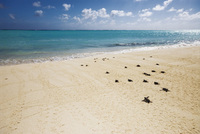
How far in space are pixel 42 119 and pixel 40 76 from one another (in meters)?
6.44

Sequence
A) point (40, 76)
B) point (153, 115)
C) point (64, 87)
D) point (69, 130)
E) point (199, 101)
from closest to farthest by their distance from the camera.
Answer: point (69, 130) < point (153, 115) < point (199, 101) < point (64, 87) < point (40, 76)

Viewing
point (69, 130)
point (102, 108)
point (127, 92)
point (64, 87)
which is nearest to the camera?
point (69, 130)

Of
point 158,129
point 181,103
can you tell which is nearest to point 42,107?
point 158,129

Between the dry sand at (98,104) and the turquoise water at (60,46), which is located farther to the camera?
the turquoise water at (60,46)

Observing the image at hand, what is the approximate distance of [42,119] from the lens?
18.1ft

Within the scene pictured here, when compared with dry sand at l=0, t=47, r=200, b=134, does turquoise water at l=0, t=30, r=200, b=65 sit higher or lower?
higher

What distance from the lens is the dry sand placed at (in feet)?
16.5

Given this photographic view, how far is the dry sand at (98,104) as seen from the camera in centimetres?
504

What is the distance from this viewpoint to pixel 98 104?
6656mm

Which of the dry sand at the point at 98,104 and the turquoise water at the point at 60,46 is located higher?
the turquoise water at the point at 60,46

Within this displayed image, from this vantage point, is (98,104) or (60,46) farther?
(60,46)

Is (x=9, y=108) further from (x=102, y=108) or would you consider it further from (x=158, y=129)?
(x=158, y=129)

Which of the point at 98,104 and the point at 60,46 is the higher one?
the point at 60,46

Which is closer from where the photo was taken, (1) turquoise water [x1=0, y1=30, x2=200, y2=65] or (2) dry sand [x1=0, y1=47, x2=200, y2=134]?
(2) dry sand [x1=0, y1=47, x2=200, y2=134]
